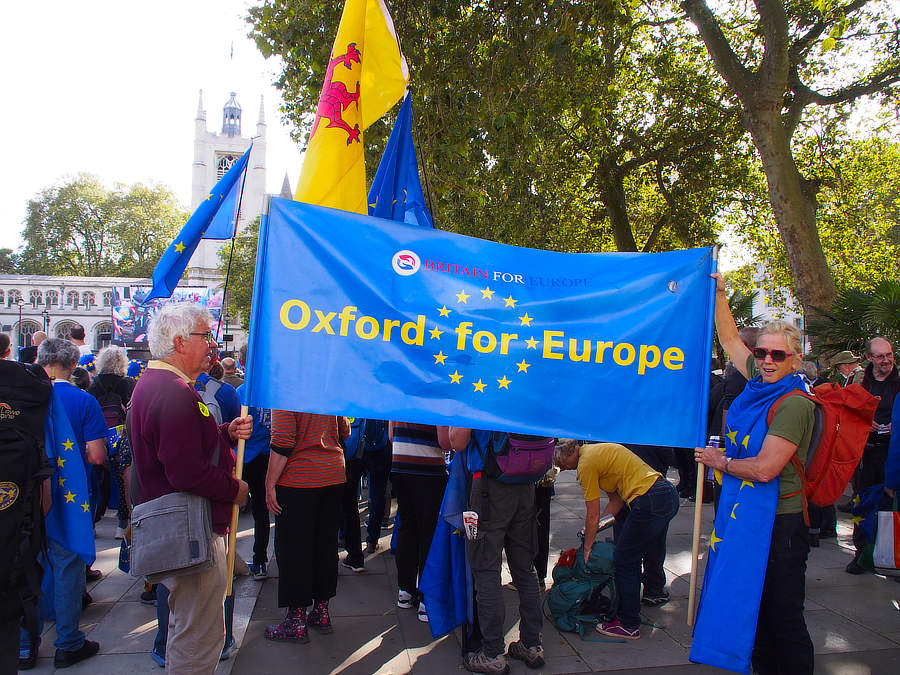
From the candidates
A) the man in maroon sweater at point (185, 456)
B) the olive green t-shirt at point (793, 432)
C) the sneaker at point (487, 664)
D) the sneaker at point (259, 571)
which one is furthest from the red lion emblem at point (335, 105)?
the sneaker at point (259, 571)

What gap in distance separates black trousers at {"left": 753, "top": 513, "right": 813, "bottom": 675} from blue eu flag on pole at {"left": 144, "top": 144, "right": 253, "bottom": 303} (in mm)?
3463

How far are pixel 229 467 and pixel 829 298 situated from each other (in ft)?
34.6

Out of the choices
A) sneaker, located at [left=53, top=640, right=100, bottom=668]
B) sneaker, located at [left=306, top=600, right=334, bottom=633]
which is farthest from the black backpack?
sneaker, located at [left=306, top=600, right=334, bottom=633]

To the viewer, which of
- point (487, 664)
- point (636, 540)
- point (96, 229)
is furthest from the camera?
point (96, 229)

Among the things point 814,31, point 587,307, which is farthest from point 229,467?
point 814,31

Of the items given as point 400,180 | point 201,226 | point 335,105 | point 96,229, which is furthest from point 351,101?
point 96,229

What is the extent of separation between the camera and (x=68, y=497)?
3764mm

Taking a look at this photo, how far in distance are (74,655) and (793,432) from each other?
4130 millimetres

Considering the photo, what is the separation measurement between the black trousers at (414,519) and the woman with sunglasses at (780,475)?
79.5 inches

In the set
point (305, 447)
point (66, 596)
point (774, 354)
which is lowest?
point (66, 596)

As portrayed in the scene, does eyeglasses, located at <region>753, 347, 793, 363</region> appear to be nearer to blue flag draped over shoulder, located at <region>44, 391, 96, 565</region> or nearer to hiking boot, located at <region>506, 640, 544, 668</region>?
hiking boot, located at <region>506, 640, 544, 668</region>

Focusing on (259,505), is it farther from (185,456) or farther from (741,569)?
(741,569)

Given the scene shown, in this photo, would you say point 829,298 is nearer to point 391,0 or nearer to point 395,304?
point 391,0

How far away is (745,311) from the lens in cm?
1566
